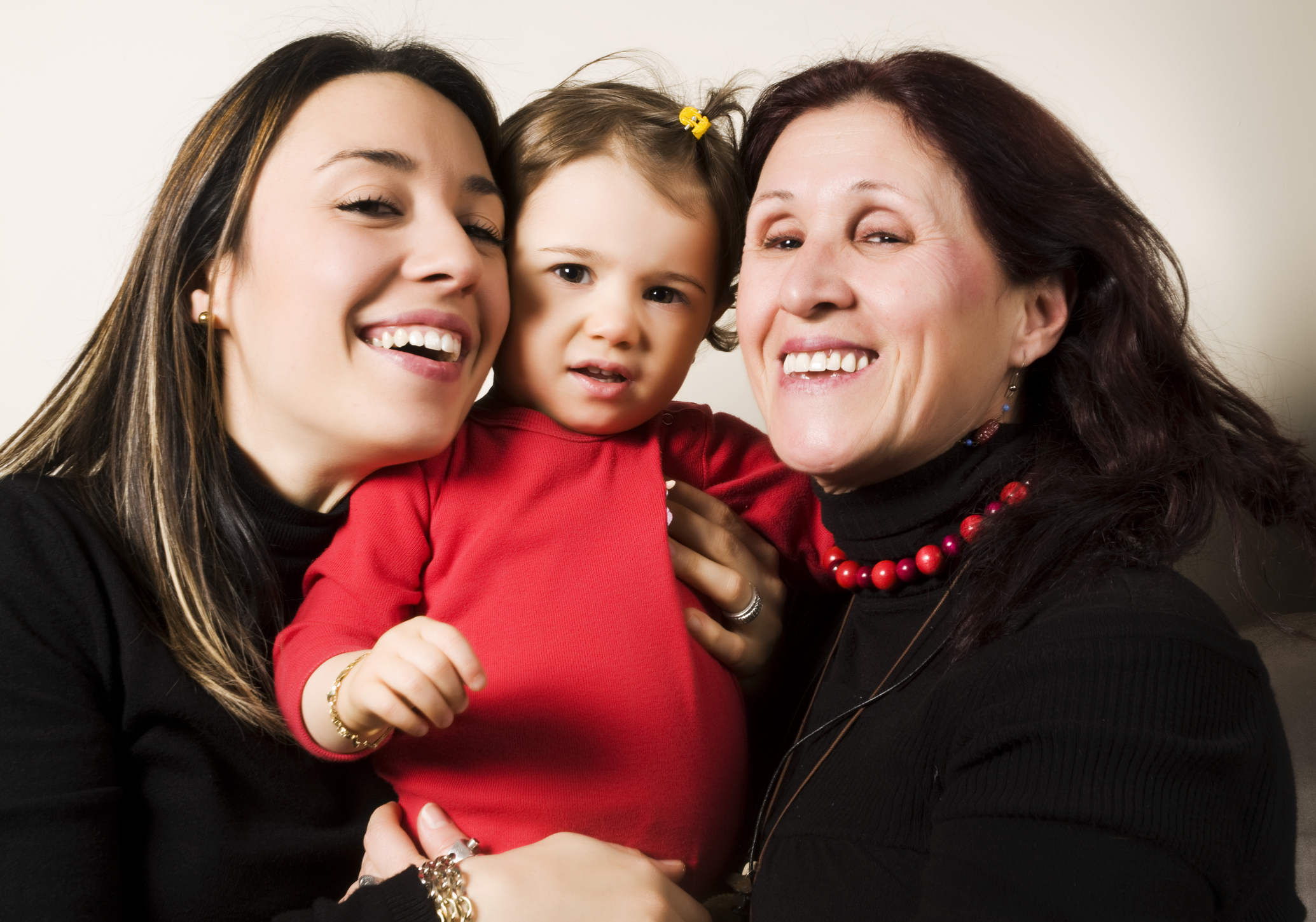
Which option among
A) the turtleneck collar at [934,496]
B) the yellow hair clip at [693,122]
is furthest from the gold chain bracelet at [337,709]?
the yellow hair clip at [693,122]

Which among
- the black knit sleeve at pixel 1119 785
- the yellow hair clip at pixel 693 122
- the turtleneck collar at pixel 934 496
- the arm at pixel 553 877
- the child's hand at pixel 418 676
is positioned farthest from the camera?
the yellow hair clip at pixel 693 122

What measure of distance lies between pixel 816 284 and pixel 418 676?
808 millimetres

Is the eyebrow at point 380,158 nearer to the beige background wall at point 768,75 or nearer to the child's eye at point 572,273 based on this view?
the child's eye at point 572,273

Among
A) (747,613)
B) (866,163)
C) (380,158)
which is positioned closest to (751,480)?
(747,613)

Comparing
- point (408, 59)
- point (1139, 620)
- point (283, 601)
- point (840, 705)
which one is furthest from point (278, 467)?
point (1139, 620)

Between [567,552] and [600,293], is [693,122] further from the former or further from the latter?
[567,552]

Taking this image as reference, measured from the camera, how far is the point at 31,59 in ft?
7.18

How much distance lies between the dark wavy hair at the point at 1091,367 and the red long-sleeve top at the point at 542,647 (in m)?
0.45

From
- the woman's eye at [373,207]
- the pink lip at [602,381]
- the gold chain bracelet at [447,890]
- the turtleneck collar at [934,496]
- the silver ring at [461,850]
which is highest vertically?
the woman's eye at [373,207]

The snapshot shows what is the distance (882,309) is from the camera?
4.80 ft

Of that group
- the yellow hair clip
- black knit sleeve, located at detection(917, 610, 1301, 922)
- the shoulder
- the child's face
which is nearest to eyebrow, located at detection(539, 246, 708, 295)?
the child's face

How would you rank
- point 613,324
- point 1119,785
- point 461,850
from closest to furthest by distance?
point 1119,785
point 461,850
point 613,324

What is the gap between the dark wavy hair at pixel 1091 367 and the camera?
1346 mm

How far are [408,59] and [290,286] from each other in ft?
1.68
